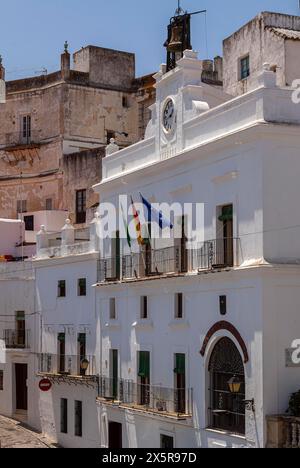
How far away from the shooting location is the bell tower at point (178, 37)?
93.5 feet

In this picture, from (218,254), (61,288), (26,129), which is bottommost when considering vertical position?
(61,288)

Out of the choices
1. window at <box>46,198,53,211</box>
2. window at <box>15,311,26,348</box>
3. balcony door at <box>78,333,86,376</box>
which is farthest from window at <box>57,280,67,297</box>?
window at <box>46,198,53,211</box>

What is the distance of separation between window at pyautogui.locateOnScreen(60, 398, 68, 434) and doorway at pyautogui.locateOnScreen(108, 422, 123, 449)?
4114mm

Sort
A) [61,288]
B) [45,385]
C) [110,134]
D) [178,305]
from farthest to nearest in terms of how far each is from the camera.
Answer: [110,134] → [61,288] → [45,385] → [178,305]

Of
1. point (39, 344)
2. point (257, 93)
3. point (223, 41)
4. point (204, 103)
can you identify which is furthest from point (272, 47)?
point (39, 344)

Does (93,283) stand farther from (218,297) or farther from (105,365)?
(218,297)

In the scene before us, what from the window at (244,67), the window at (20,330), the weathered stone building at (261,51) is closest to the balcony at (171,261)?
the weathered stone building at (261,51)

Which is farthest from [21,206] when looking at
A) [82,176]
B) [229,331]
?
[229,331]

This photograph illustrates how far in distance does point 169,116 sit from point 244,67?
281 inches

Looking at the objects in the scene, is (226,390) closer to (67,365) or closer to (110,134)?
(67,365)

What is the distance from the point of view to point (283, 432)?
70.9ft

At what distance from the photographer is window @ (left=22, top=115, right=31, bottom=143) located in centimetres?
4703

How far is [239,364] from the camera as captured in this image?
2345 cm

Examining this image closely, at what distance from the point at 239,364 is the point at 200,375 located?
192cm
